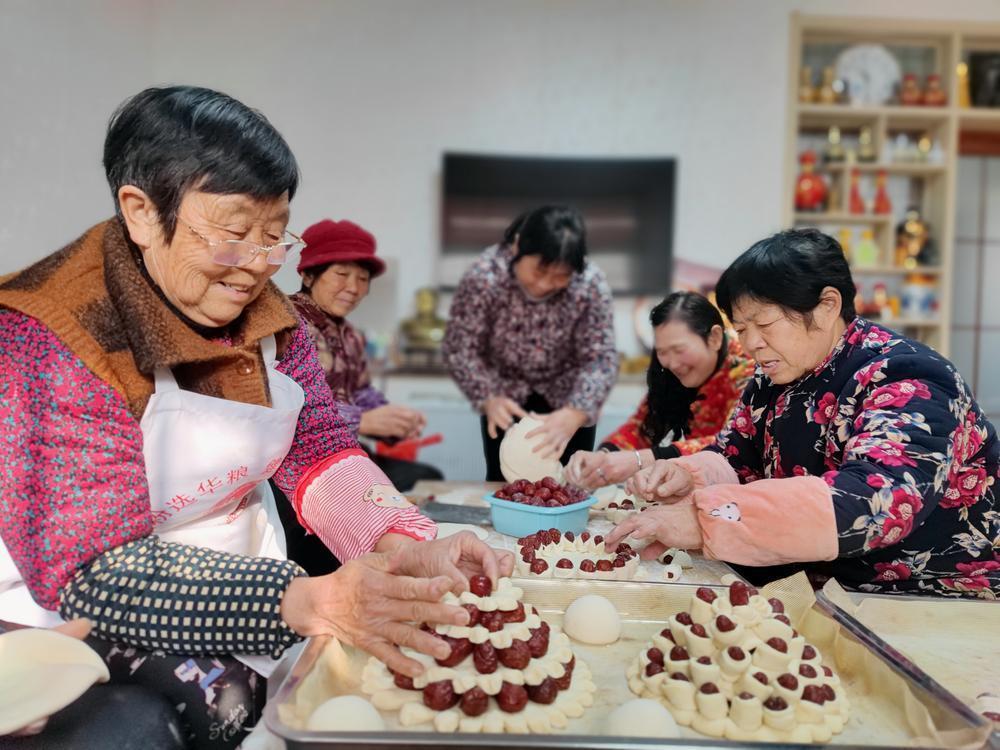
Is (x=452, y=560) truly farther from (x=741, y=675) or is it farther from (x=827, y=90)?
(x=827, y=90)

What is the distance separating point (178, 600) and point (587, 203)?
4.61 metres

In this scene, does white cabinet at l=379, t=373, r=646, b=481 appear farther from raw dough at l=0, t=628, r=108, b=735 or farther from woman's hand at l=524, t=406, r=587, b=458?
raw dough at l=0, t=628, r=108, b=735

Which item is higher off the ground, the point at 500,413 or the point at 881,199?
the point at 881,199

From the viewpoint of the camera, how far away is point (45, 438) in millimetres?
1034

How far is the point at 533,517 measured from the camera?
194cm

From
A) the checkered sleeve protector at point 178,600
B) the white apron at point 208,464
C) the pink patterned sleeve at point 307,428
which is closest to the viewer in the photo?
the checkered sleeve protector at point 178,600

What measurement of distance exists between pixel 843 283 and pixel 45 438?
136cm

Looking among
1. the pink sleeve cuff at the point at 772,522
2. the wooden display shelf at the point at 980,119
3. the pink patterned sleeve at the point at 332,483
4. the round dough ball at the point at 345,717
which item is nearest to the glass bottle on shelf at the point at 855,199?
the wooden display shelf at the point at 980,119

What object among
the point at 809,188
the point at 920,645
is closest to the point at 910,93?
the point at 809,188

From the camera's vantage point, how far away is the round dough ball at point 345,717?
2.95 feet

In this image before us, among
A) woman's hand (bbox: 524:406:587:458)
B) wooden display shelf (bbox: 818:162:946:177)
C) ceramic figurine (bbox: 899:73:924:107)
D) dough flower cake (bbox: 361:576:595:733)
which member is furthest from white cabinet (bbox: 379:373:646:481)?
dough flower cake (bbox: 361:576:595:733)

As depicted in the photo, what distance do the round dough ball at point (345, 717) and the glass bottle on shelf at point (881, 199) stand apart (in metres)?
5.44

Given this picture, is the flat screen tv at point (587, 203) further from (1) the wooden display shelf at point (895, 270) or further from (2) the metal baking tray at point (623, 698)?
(2) the metal baking tray at point (623, 698)

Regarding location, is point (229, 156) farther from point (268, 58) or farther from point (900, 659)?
point (268, 58)
